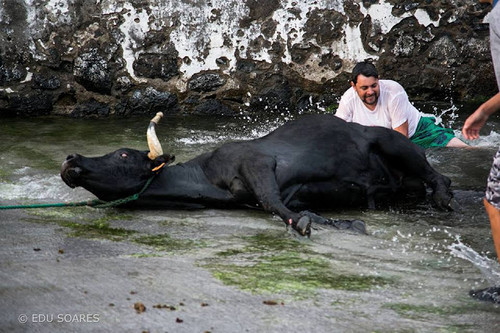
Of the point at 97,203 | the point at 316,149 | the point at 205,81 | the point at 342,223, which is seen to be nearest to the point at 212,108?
the point at 205,81

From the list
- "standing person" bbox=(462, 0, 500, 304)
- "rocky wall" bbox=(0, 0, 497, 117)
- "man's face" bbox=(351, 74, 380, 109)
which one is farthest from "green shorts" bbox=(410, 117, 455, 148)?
"standing person" bbox=(462, 0, 500, 304)

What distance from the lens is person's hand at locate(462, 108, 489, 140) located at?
3683 mm

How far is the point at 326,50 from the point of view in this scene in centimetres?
910

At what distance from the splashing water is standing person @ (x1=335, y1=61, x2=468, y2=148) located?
2425 mm

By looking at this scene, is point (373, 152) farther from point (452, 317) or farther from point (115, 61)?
point (115, 61)

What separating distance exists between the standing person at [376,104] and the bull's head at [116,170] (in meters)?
2.11

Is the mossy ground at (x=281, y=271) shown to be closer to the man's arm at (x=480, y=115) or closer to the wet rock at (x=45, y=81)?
the man's arm at (x=480, y=115)

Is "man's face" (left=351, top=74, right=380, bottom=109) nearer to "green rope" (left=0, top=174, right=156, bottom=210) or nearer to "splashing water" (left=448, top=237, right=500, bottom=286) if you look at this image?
"green rope" (left=0, top=174, right=156, bottom=210)

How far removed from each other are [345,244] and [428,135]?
2.95 metres

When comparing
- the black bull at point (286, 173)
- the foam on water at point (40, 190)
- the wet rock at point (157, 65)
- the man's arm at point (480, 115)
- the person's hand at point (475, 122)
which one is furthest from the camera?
the wet rock at point (157, 65)

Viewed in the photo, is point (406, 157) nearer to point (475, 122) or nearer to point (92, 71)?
point (475, 122)

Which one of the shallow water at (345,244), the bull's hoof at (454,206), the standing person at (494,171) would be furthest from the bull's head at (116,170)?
the standing person at (494,171)

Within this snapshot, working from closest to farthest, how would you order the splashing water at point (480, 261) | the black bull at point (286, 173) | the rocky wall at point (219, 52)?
1. the splashing water at point (480, 261)
2. the black bull at point (286, 173)
3. the rocky wall at point (219, 52)

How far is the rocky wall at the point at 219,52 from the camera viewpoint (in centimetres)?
883
